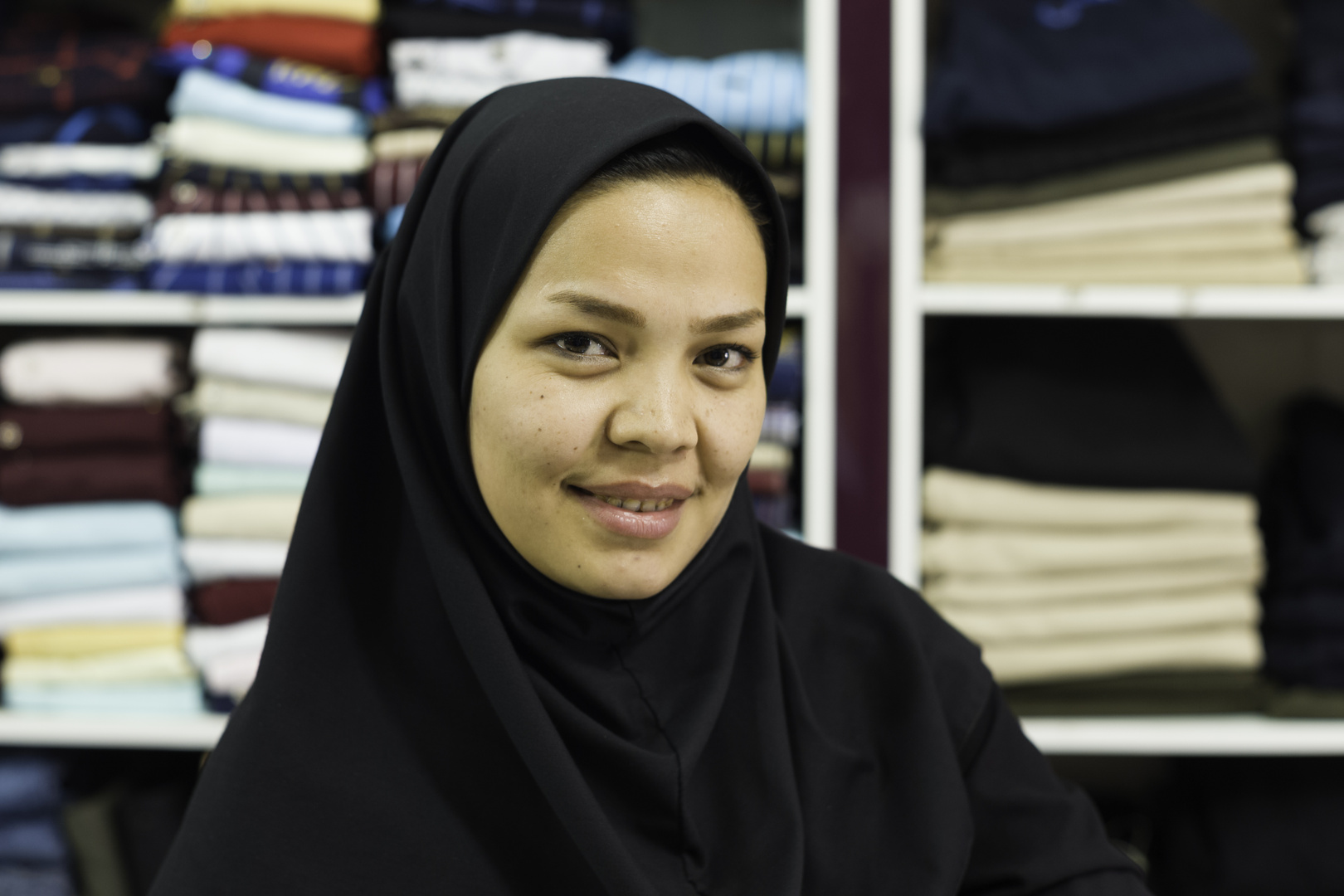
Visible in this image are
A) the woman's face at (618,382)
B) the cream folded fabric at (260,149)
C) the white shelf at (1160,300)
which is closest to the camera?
the woman's face at (618,382)

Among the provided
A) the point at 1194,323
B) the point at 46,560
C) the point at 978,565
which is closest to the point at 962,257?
the point at 978,565

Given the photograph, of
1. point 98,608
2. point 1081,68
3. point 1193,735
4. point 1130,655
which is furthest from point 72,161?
point 1193,735

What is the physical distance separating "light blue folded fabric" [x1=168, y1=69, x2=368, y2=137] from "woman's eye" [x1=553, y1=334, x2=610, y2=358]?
2.64 feet

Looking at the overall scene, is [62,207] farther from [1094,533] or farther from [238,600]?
[1094,533]

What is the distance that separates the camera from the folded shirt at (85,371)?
128 centimetres

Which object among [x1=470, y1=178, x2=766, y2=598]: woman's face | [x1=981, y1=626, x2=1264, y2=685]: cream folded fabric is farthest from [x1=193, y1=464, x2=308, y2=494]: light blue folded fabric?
[x1=981, y1=626, x2=1264, y2=685]: cream folded fabric

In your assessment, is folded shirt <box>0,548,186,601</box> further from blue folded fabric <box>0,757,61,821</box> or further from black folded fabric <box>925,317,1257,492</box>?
Result: black folded fabric <box>925,317,1257,492</box>

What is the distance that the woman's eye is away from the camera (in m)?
0.66

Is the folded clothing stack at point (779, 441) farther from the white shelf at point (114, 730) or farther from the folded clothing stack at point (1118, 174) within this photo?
the white shelf at point (114, 730)

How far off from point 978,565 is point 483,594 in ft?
2.50

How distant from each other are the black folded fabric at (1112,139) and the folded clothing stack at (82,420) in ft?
3.81

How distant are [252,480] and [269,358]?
0.18 metres

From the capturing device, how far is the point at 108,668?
1.29m

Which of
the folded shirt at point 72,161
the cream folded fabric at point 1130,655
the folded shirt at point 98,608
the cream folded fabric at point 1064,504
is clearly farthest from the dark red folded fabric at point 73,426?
the cream folded fabric at point 1130,655
